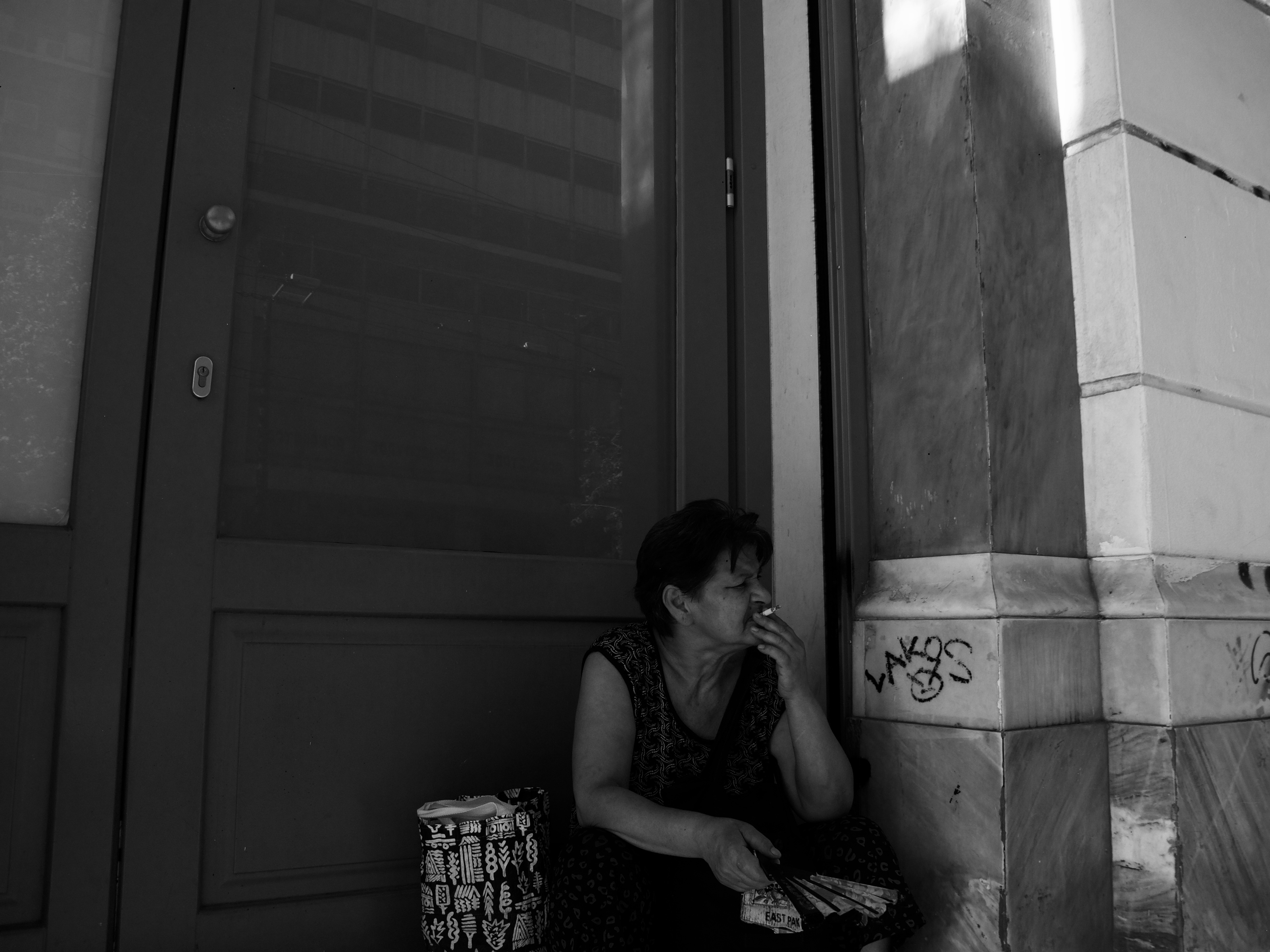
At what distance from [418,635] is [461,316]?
2.46ft

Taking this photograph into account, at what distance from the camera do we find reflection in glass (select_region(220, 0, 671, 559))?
2.11 meters

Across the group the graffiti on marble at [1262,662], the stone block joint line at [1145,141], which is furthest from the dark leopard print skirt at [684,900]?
the stone block joint line at [1145,141]

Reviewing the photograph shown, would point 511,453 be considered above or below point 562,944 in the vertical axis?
above

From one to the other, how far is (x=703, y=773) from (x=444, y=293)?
4.05 feet

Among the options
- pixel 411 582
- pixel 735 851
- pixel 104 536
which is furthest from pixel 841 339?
pixel 104 536

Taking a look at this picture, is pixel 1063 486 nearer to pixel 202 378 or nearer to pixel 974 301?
pixel 974 301

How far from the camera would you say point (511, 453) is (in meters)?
2.34

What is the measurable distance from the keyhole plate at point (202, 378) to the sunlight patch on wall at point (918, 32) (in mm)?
1796

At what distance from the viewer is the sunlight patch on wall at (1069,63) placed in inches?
95.4

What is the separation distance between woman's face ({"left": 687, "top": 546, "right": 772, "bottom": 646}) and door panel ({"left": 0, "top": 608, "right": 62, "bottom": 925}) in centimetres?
125

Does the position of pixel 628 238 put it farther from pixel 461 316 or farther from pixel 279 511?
pixel 279 511

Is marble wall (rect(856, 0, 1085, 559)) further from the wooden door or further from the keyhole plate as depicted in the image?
the keyhole plate

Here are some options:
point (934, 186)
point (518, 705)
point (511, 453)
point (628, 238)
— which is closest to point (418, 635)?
point (518, 705)

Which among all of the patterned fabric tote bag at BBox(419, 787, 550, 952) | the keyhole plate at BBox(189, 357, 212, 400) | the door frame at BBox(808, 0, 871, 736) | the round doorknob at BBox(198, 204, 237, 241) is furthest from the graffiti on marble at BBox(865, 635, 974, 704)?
the round doorknob at BBox(198, 204, 237, 241)
